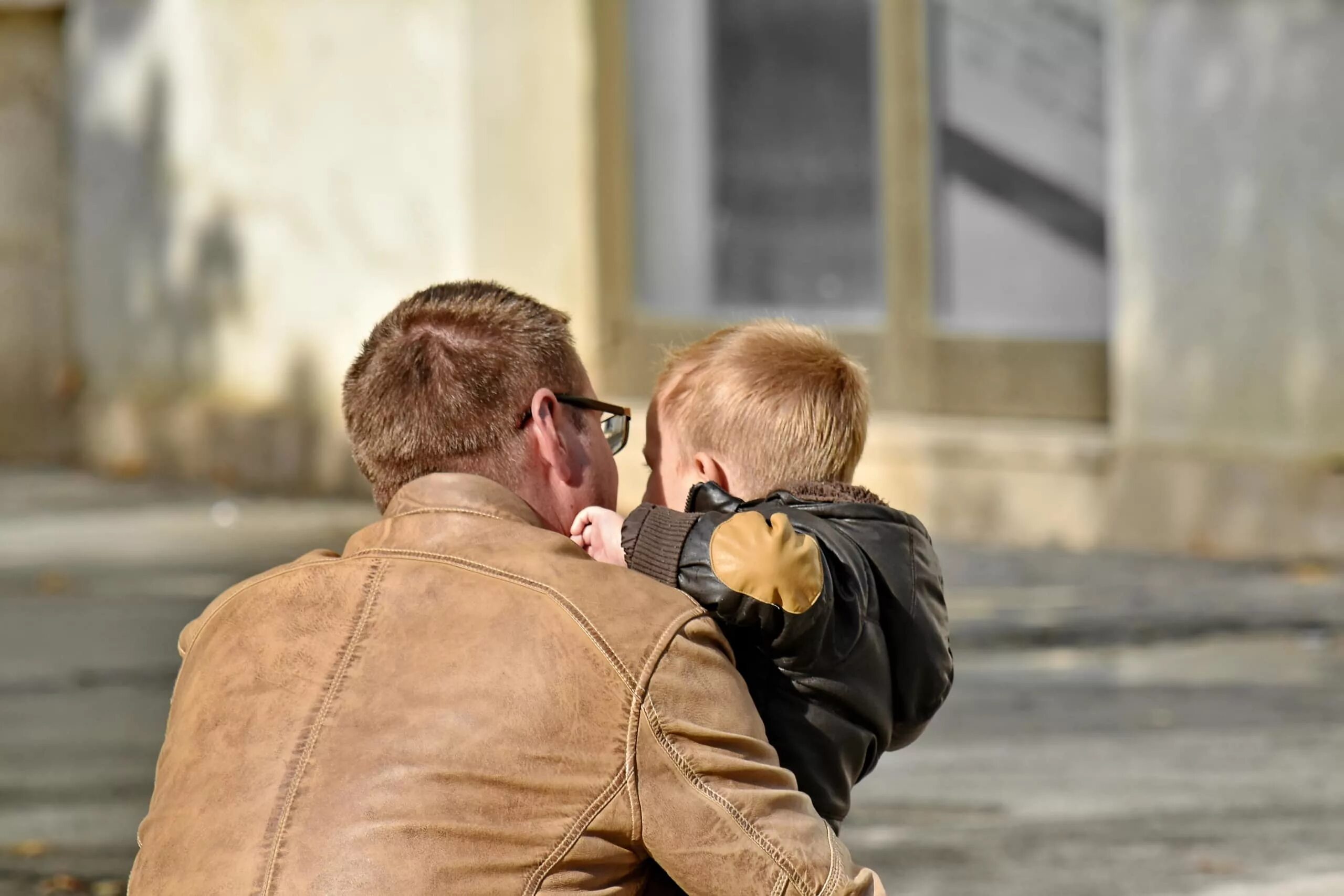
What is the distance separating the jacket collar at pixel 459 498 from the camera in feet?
8.32

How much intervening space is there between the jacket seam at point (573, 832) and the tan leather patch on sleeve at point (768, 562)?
0.30m

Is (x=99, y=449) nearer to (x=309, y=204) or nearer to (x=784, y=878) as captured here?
(x=309, y=204)

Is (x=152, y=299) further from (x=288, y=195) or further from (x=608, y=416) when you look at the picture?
(x=608, y=416)

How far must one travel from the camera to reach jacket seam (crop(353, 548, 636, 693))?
2355 millimetres

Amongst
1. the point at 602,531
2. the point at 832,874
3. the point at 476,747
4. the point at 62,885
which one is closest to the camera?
the point at 476,747

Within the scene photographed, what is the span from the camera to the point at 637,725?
7.72 feet

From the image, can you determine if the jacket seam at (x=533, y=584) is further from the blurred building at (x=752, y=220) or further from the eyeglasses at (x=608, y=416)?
the blurred building at (x=752, y=220)

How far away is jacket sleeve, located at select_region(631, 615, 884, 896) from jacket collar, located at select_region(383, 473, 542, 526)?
28cm

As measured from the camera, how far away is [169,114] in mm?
12109

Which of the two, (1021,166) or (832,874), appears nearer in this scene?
(832,874)

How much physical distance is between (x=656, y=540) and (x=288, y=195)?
915cm

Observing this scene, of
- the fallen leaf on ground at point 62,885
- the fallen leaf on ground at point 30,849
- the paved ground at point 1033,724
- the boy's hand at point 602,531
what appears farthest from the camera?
the fallen leaf on ground at point 30,849

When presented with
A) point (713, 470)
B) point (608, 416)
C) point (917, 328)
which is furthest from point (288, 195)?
point (608, 416)

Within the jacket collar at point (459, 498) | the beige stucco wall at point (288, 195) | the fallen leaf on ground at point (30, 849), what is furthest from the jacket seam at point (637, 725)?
the beige stucco wall at point (288, 195)
